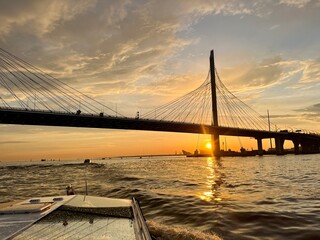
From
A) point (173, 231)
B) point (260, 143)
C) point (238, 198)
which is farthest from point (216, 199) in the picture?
point (260, 143)

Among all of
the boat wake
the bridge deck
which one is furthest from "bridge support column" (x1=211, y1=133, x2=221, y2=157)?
the boat wake

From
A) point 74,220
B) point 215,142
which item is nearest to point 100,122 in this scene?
point 215,142

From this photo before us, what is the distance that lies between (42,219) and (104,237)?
1632mm

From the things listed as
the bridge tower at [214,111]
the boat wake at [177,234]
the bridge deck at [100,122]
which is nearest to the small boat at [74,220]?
the boat wake at [177,234]

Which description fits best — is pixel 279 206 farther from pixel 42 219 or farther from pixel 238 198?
pixel 42 219

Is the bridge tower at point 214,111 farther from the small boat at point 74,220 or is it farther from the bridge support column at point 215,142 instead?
the small boat at point 74,220

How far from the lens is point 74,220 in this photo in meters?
5.71

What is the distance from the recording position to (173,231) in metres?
8.02

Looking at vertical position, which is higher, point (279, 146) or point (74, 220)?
point (279, 146)

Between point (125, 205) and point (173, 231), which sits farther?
point (173, 231)

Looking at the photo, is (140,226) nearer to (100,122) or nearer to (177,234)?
(177,234)

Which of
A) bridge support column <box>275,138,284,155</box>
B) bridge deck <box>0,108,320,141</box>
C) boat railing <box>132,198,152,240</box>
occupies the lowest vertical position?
boat railing <box>132,198,152,240</box>

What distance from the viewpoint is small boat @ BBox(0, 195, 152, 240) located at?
4.81 meters

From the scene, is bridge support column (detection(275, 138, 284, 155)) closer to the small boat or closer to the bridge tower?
the bridge tower
